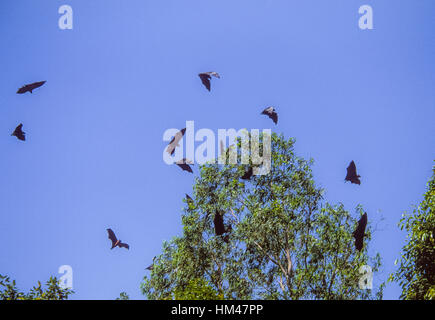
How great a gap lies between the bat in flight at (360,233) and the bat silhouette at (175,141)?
7.17 metres

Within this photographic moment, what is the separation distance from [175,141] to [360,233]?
24.7 ft

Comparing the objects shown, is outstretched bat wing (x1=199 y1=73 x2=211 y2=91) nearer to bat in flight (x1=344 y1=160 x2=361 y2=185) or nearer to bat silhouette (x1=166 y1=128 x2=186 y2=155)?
bat silhouette (x1=166 y1=128 x2=186 y2=155)

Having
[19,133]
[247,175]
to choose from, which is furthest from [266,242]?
[19,133]

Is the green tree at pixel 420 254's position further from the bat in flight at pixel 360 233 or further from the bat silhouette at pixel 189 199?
the bat silhouette at pixel 189 199

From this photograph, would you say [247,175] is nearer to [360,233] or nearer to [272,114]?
[272,114]

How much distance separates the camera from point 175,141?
41.0 ft

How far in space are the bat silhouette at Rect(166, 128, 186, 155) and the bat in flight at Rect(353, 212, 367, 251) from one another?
717 cm

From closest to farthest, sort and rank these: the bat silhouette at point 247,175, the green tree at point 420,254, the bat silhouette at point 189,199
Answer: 1. the green tree at point 420,254
2. the bat silhouette at point 247,175
3. the bat silhouette at point 189,199

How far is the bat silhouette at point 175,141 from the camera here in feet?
40.3

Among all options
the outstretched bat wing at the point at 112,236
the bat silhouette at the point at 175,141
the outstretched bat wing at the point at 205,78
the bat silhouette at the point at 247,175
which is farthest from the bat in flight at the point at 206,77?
the outstretched bat wing at the point at 112,236
